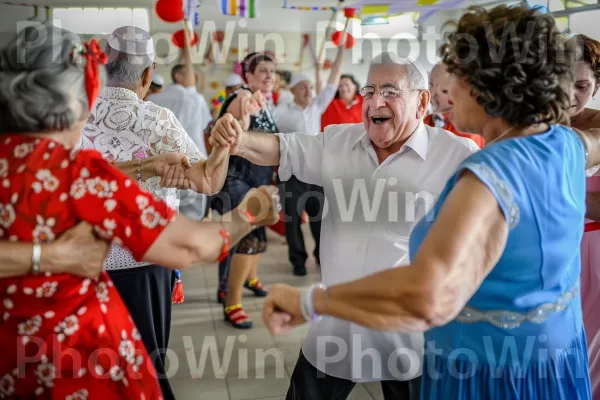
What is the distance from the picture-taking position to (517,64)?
1.04 meters

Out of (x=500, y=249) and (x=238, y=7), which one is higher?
(x=238, y=7)

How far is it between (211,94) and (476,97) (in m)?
11.2

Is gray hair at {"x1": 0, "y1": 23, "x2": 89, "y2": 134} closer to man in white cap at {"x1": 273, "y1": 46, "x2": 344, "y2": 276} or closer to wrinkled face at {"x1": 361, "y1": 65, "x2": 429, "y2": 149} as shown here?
wrinkled face at {"x1": 361, "y1": 65, "x2": 429, "y2": 149}

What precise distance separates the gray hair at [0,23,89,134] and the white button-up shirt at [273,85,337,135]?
3.45 m

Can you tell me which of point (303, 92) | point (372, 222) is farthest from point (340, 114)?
point (372, 222)

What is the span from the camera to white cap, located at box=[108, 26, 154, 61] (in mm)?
1854

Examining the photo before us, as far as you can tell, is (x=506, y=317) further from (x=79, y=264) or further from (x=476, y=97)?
(x=79, y=264)

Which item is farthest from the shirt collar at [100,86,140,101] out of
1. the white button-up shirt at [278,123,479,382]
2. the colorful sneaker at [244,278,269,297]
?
the colorful sneaker at [244,278,269,297]

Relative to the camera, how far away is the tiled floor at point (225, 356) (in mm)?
2627

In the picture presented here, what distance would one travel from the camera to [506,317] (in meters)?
1.14

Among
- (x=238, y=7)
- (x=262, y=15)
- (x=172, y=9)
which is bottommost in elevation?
(x=172, y=9)

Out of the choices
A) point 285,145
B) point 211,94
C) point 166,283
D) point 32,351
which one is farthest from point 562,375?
point 211,94

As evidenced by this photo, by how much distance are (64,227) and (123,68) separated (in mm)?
976

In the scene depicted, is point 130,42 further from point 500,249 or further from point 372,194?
point 500,249
